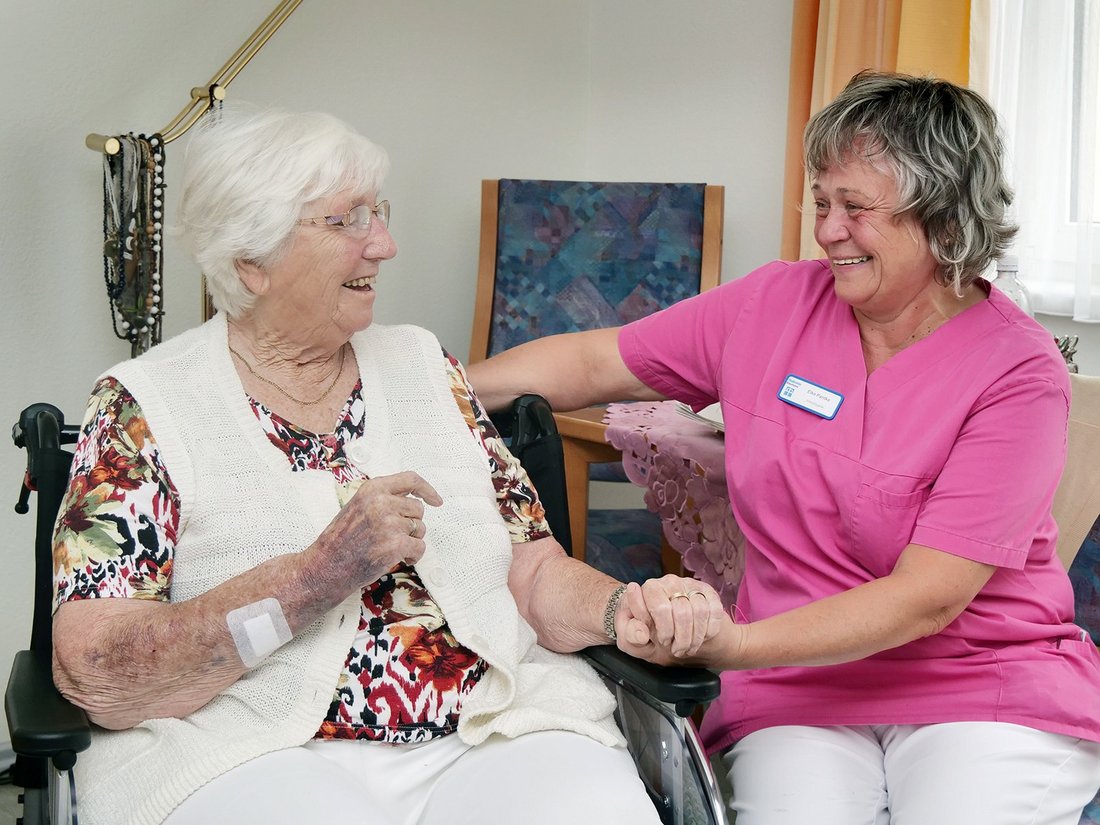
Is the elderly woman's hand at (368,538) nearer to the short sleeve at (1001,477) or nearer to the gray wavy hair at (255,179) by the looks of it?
the gray wavy hair at (255,179)

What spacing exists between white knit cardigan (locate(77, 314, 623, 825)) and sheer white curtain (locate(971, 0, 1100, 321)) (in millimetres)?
1623

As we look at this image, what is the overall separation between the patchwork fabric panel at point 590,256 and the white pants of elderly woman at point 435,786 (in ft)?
5.97

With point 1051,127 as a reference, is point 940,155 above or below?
below

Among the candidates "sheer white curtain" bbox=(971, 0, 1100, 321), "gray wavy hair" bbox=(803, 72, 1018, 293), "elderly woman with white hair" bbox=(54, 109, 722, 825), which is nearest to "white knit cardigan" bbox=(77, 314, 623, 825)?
"elderly woman with white hair" bbox=(54, 109, 722, 825)

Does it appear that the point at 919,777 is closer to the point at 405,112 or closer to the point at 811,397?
the point at 811,397

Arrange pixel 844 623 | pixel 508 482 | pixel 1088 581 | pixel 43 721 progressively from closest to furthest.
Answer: pixel 43 721
pixel 844 623
pixel 508 482
pixel 1088 581

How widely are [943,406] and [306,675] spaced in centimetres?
87

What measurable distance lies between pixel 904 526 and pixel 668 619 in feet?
1.21

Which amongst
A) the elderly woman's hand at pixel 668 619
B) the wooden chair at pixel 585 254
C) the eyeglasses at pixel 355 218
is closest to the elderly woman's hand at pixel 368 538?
the elderly woman's hand at pixel 668 619

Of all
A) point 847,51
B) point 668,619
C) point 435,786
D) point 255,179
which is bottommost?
point 435,786

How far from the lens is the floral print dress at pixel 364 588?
130cm

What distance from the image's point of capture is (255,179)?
1.49 metres

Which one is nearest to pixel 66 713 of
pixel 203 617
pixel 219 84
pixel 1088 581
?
pixel 203 617

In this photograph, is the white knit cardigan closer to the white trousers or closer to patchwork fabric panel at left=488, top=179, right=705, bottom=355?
the white trousers
